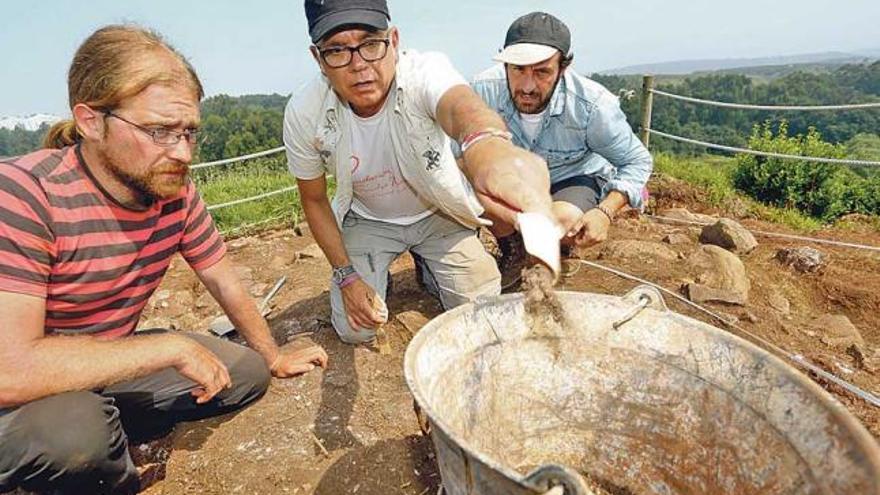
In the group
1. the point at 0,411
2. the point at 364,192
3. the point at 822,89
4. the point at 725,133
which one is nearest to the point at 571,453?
the point at 364,192

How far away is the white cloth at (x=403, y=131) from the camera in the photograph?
246 centimetres

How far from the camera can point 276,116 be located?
109 ft

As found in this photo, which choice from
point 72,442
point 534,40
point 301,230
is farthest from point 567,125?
point 301,230

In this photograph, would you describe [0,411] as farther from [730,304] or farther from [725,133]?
[725,133]

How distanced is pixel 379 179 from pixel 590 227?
1.06m

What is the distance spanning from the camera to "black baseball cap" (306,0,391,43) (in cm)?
218

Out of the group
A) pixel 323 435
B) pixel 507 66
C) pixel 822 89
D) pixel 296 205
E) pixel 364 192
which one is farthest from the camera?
pixel 822 89

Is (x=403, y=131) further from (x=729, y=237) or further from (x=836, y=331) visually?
(x=729, y=237)

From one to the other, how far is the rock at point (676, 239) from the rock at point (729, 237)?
5.7 inches

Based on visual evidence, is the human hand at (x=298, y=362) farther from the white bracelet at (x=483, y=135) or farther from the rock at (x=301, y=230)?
the rock at (x=301, y=230)

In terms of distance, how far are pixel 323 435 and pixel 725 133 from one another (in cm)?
3900

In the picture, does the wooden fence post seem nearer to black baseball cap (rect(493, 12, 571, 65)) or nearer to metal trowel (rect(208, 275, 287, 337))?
black baseball cap (rect(493, 12, 571, 65))

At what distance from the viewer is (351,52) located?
2270mm

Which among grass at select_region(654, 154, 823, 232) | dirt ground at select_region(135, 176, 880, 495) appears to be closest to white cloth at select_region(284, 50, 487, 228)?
dirt ground at select_region(135, 176, 880, 495)
